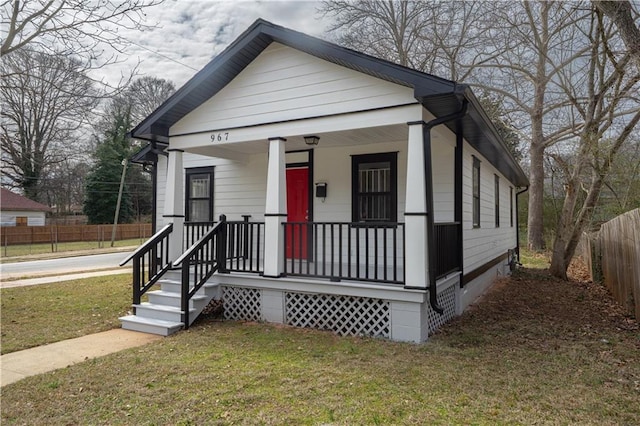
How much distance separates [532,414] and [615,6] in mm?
4820

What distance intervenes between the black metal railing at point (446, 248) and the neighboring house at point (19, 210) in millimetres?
33417

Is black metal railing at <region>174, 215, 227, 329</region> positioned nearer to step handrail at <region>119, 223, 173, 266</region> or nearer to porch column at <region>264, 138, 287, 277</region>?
step handrail at <region>119, 223, 173, 266</region>

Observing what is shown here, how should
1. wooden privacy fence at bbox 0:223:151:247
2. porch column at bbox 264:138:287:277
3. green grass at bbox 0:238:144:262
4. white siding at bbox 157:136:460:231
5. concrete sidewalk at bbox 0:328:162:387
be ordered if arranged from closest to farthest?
concrete sidewalk at bbox 0:328:162:387
porch column at bbox 264:138:287:277
white siding at bbox 157:136:460:231
green grass at bbox 0:238:144:262
wooden privacy fence at bbox 0:223:151:247

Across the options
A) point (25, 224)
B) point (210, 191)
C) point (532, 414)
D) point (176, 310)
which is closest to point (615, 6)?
point (532, 414)

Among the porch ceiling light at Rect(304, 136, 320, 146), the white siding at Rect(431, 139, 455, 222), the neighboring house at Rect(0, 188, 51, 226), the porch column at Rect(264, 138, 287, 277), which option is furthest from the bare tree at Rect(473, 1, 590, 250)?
the neighboring house at Rect(0, 188, 51, 226)

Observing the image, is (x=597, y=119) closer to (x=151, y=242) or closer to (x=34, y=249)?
(x=151, y=242)

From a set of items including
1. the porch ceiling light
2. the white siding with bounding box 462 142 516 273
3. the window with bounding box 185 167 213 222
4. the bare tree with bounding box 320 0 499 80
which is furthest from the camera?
the bare tree with bounding box 320 0 499 80

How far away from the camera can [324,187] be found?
7.96 metres

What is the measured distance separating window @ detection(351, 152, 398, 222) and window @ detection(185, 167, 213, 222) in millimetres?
3623

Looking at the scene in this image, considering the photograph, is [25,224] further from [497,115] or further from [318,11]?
[497,115]

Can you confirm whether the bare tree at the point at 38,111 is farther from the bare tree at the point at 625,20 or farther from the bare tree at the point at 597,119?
the bare tree at the point at 597,119

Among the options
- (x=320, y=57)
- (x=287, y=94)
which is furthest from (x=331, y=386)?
(x=320, y=57)

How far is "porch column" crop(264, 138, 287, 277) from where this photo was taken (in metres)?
6.22

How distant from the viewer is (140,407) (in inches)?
136
